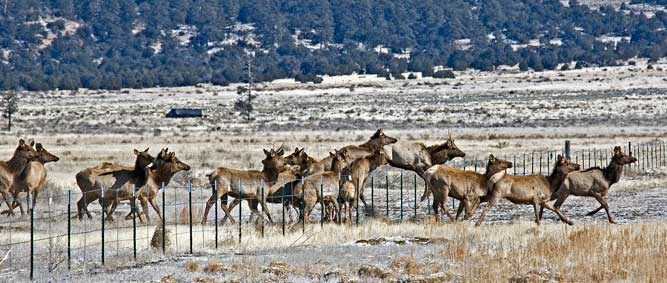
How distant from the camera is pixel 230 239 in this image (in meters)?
20.8

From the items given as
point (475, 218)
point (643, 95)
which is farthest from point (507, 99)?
point (475, 218)

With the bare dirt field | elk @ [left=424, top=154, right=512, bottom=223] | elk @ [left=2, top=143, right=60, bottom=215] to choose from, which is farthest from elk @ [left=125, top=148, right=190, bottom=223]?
elk @ [left=424, top=154, right=512, bottom=223]

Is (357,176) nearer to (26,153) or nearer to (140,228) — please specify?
(140,228)

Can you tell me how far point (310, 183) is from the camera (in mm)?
23703

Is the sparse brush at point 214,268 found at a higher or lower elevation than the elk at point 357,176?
lower

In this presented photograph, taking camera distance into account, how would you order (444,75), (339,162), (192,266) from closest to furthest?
(192,266), (339,162), (444,75)

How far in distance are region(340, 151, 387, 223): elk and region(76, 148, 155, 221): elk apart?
12.9ft

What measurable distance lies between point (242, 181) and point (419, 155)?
6.26m

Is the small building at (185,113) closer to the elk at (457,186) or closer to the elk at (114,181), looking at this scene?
the elk at (114,181)

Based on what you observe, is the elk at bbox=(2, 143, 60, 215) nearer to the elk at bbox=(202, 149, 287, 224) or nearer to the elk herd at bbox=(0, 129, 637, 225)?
the elk herd at bbox=(0, 129, 637, 225)

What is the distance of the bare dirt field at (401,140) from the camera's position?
17.3 meters

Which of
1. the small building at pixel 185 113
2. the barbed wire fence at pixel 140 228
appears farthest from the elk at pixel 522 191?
the small building at pixel 185 113

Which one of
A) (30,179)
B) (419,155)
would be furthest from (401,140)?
(30,179)

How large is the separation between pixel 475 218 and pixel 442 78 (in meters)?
134
